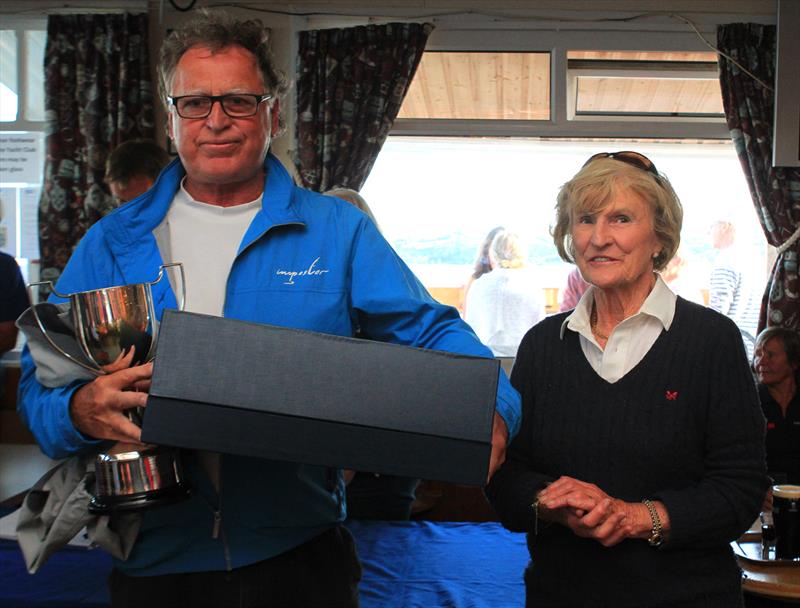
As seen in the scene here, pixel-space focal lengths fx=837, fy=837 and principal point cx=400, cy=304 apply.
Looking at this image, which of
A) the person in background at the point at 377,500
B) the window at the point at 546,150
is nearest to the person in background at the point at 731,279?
the window at the point at 546,150

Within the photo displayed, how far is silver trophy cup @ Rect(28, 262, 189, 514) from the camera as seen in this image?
43.3 inches

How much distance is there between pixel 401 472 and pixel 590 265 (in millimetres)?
727

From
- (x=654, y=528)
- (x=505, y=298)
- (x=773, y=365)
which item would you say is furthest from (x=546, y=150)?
(x=654, y=528)

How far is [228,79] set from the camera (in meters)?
1.30

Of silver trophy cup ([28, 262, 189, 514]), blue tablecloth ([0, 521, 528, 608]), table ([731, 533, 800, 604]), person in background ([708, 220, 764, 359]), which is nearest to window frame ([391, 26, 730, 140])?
person in background ([708, 220, 764, 359])

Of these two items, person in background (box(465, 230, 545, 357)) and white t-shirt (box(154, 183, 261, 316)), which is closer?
white t-shirt (box(154, 183, 261, 316))

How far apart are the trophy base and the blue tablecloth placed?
82 cm

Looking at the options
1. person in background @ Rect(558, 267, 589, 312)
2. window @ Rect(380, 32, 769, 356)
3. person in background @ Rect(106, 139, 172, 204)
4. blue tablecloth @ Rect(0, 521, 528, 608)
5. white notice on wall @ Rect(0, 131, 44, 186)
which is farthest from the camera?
white notice on wall @ Rect(0, 131, 44, 186)

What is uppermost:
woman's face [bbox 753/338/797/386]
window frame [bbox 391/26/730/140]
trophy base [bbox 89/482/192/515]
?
window frame [bbox 391/26/730/140]

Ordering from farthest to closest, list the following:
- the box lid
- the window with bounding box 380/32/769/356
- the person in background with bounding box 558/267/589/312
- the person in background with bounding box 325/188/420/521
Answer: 1. the window with bounding box 380/32/769/356
2. the person in background with bounding box 558/267/589/312
3. the person in background with bounding box 325/188/420/521
4. the box lid

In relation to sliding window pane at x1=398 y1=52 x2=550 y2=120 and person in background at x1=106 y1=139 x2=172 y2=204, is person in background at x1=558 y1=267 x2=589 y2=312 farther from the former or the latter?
person in background at x1=106 y1=139 x2=172 y2=204

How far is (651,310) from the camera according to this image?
1.57m

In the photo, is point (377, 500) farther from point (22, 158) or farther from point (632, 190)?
point (22, 158)

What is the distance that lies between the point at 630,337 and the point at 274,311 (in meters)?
0.71
